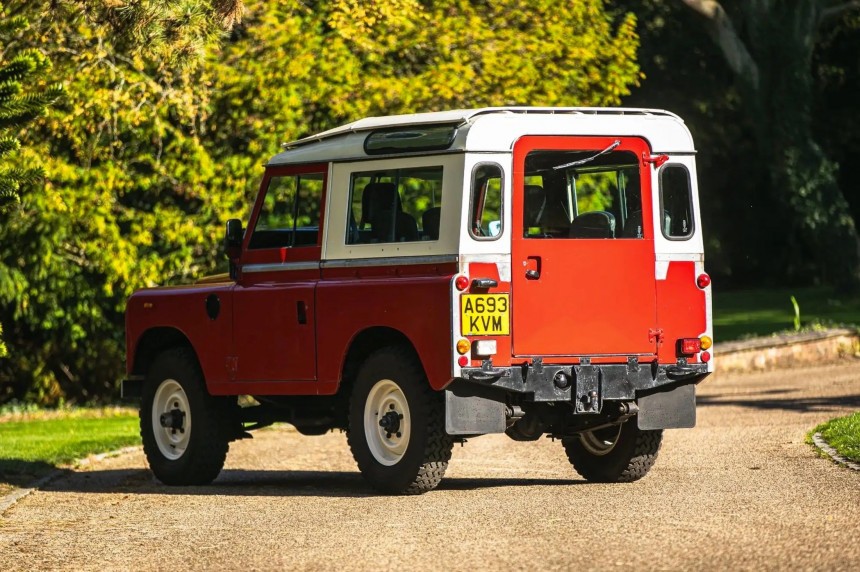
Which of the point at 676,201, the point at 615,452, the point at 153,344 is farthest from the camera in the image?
the point at 153,344

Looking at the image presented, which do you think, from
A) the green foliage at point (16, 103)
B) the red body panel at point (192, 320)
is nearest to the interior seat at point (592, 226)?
the red body panel at point (192, 320)

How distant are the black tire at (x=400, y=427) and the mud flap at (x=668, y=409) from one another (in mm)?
1408

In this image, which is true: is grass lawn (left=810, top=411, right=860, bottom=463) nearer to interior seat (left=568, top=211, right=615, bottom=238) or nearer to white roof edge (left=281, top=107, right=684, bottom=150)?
interior seat (left=568, top=211, right=615, bottom=238)

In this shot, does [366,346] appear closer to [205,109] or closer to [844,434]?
[844,434]

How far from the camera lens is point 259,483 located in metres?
13.6

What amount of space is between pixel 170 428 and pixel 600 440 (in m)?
3.54

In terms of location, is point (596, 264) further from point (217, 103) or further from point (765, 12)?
point (765, 12)

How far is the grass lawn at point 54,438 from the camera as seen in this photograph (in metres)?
14.7

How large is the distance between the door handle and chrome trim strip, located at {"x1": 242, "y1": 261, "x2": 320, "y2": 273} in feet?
5.82

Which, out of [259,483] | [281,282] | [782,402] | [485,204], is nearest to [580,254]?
[485,204]

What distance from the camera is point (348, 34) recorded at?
20.7m

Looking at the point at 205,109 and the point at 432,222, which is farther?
the point at 205,109

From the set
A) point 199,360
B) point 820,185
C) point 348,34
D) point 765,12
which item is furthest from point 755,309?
point 199,360

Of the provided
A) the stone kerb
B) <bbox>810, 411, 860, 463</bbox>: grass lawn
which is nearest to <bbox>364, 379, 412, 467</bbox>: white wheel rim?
<bbox>810, 411, 860, 463</bbox>: grass lawn
